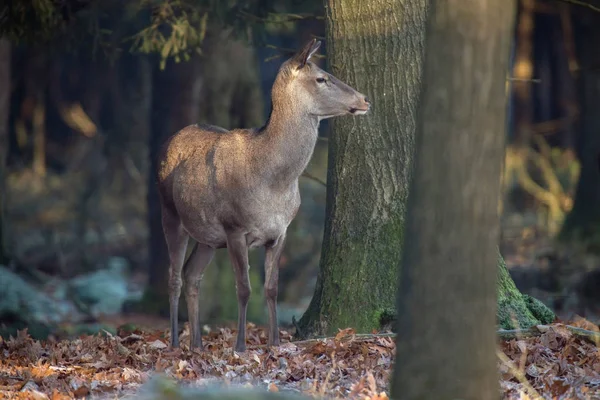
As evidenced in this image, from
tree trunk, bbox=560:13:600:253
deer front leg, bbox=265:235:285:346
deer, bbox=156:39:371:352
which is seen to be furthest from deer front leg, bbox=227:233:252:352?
tree trunk, bbox=560:13:600:253

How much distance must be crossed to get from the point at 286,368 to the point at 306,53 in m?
2.91

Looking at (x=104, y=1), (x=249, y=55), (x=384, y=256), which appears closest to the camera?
(x=384, y=256)

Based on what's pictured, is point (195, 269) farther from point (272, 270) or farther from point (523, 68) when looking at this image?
point (523, 68)

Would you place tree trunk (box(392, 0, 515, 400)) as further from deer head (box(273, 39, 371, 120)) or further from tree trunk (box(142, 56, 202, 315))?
tree trunk (box(142, 56, 202, 315))

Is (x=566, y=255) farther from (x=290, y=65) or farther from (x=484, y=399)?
(x=484, y=399)

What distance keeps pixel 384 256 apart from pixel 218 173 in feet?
5.90

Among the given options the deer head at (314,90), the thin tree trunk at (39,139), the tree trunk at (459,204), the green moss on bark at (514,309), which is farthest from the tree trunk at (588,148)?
the thin tree trunk at (39,139)

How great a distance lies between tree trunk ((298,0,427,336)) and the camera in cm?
854

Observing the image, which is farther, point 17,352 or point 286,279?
point 286,279

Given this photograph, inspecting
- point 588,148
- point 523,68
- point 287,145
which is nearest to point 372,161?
point 287,145

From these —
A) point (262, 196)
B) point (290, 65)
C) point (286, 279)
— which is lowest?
point (286, 279)

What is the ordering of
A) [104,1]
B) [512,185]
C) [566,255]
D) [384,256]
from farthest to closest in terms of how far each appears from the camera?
1. [512,185]
2. [566,255]
3. [104,1]
4. [384,256]

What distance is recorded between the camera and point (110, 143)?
2528 cm

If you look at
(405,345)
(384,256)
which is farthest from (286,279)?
(405,345)
